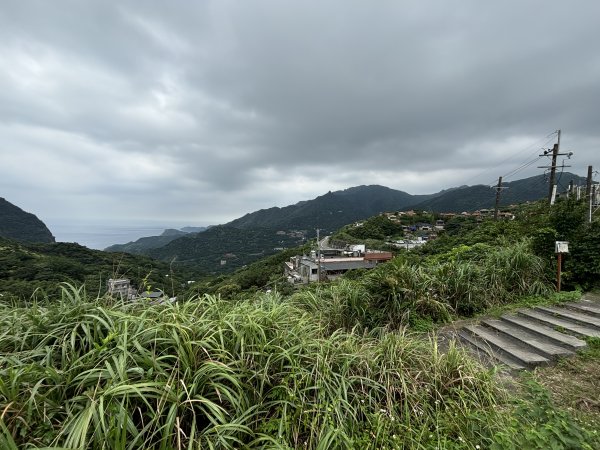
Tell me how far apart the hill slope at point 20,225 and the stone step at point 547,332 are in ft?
350

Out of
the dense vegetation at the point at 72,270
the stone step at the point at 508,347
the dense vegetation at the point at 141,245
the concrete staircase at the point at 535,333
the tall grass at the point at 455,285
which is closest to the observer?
the dense vegetation at the point at 72,270

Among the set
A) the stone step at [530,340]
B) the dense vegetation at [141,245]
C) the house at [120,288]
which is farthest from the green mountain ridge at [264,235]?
the stone step at [530,340]

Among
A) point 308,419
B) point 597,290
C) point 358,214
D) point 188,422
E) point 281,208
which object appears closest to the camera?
point 188,422

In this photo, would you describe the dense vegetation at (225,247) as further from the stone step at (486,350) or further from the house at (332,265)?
the stone step at (486,350)

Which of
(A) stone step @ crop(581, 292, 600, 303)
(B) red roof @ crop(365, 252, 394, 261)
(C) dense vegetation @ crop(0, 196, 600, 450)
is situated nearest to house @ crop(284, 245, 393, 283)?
(B) red roof @ crop(365, 252, 394, 261)

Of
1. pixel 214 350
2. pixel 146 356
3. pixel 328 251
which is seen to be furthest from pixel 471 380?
pixel 328 251

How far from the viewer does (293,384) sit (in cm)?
205

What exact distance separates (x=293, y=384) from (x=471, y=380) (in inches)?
62.3

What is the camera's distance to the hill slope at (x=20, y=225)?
256ft

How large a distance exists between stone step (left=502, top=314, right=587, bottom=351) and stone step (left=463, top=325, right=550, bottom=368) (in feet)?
1.31

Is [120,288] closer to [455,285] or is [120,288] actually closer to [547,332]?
[455,285]

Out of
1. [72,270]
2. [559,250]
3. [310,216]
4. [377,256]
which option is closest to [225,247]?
[377,256]

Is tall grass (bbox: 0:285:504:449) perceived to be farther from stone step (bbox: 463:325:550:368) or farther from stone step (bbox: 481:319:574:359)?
stone step (bbox: 481:319:574:359)

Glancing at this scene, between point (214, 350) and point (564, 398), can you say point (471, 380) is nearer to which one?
point (564, 398)
